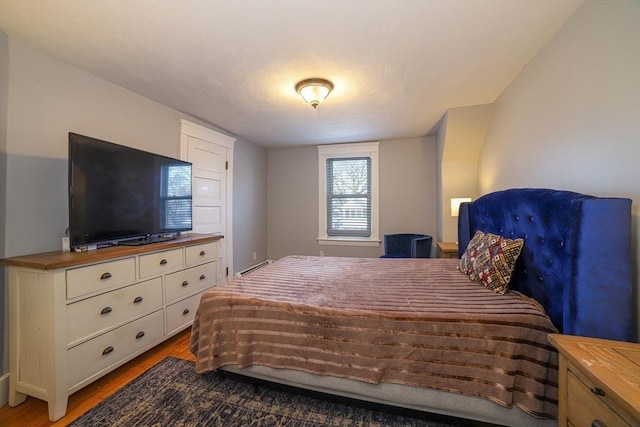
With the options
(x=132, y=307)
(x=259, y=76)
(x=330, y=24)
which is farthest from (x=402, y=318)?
(x=259, y=76)

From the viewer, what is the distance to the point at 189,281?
96.4 inches

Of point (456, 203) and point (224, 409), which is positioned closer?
point (224, 409)

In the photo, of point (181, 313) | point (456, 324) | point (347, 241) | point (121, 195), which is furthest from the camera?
point (347, 241)

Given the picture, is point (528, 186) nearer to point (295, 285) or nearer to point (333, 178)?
point (295, 285)

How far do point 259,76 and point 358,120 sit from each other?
157cm

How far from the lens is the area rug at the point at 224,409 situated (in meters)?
1.41

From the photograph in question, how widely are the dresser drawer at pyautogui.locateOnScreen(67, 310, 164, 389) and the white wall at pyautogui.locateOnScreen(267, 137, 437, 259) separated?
292cm

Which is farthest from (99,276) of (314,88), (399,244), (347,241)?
(399,244)

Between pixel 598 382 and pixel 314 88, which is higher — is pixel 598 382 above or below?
below

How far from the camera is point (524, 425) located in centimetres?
119

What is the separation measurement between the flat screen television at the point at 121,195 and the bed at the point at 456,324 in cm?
108

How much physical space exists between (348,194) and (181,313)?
10.5ft

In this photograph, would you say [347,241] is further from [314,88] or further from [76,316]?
[76,316]

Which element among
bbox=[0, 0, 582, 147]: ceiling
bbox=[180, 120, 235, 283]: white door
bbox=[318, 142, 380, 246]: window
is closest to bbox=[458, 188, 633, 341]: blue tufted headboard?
bbox=[0, 0, 582, 147]: ceiling
